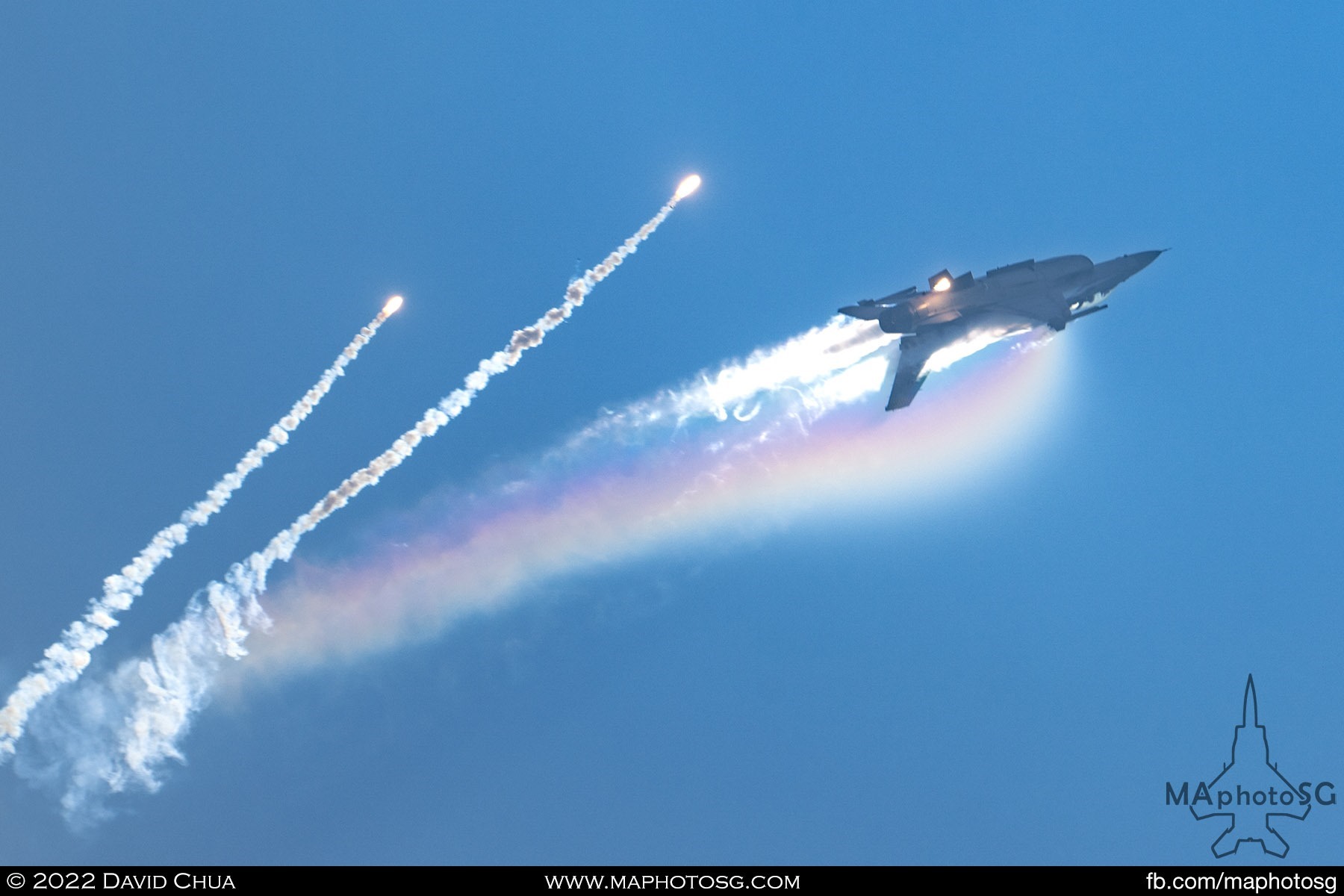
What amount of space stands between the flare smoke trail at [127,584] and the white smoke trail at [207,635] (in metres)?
2.83

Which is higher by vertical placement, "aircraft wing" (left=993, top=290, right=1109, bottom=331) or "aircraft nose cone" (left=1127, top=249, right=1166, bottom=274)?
"aircraft nose cone" (left=1127, top=249, right=1166, bottom=274)

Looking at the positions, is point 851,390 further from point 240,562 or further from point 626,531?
point 240,562

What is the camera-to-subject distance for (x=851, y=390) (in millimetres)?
82062

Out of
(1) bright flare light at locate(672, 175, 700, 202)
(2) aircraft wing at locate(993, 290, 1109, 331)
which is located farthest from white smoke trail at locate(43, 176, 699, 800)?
(2) aircraft wing at locate(993, 290, 1109, 331)

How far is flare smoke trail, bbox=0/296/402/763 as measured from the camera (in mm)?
72562

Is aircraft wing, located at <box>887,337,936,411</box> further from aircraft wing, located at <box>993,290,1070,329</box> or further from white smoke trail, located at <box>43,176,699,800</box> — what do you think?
white smoke trail, located at <box>43,176,699,800</box>

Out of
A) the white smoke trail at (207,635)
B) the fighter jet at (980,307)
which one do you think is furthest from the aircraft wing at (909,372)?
the white smoke trail at (207,635)

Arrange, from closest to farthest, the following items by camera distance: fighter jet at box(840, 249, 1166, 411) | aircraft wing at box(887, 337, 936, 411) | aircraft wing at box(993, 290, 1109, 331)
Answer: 1. fighter jet at box(840, 249, 1166, 411)
2. aircraft wing at box(993, 290, 1109, 331)
3. aircraft wing at box(887, 337, 936, 411)

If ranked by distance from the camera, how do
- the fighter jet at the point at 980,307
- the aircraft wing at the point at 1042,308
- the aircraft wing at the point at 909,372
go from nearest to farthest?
the fighter jet at the point at 980,307 < the aircraft wing at the point at 1042,308 < the aircraft wing at the point at 909,372

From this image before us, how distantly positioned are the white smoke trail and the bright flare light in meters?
0.07

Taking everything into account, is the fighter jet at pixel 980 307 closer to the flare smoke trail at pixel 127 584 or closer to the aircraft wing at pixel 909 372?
the aircraft wing at pixel 909 372

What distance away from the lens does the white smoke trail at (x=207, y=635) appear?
246ft
